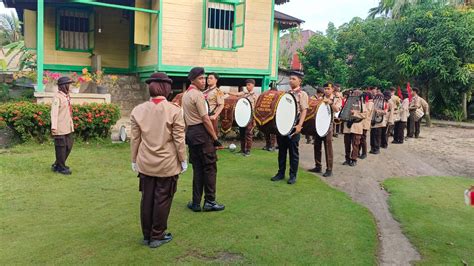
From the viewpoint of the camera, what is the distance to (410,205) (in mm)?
6629

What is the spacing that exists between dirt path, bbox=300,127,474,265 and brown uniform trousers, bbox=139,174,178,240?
231cm

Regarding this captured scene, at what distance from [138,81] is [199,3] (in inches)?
138

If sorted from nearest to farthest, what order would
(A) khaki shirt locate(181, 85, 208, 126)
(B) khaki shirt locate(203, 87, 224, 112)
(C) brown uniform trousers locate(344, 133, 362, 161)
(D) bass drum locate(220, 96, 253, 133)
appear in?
1. (A) khaki shirt locate(181, 85, 208, 126)
2. (B) khaki shirt locate(203, 87, 224, 112)
3. (C) brown uniform trousers locate(344, 133, 362, 161)
4. (D) bass drum locate(220, 96, 253, 133)

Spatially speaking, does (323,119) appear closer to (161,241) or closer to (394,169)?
(394,169)

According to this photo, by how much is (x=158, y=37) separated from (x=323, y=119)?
256 inches

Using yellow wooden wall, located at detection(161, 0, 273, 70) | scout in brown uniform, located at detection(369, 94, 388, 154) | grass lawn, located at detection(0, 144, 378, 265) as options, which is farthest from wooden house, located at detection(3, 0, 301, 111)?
grass lawn, located at detection(0, 144, 378, 265)

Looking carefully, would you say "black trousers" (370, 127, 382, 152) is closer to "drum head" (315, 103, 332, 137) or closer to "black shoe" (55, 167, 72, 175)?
"drum head" (315, 103, 332, 137)

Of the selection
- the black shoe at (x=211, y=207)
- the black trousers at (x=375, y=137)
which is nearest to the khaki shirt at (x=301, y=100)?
the black shoe at (x=211, y=207)

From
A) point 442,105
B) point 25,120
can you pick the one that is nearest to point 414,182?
point 25,120

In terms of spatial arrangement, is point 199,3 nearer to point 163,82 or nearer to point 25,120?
point 25,120

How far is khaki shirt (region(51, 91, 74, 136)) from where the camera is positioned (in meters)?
7.42

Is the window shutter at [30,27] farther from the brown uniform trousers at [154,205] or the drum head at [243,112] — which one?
the brown uniform trousers at [154,205]

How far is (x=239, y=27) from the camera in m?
14.3

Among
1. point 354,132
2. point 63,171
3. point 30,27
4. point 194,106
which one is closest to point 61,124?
point 63,171
